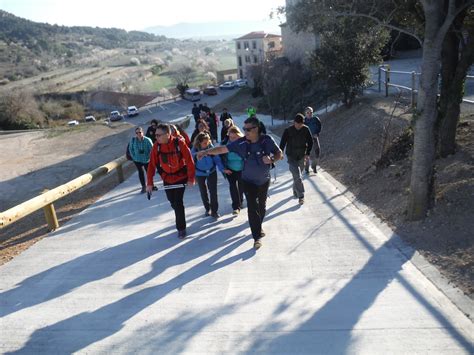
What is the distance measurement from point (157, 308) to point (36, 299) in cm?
142

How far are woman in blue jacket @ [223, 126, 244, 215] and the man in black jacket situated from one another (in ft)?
3.07

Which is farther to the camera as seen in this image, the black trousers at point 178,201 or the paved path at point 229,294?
the black trousers at point 178,201

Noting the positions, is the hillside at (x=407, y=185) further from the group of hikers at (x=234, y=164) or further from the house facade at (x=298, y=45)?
the house facade at (x=298, y=45)

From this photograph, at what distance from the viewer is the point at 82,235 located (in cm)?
661

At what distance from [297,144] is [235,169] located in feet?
4.13

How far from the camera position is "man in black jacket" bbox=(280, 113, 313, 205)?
23.1ft

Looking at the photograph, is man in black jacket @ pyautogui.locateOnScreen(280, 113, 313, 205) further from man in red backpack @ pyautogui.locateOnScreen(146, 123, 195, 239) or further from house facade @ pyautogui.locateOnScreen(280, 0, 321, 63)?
house facade @ pyautogui.locateOnScreen(280, 0, 321, 63)

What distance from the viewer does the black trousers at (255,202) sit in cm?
530

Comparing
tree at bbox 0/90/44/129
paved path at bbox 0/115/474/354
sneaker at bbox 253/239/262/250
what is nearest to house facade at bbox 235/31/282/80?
tree at bbox 0/90/44/129

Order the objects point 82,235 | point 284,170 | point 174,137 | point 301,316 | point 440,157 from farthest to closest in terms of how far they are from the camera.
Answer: point 284,170, point 440,157, point 82,235, point 174,137, point 301,316

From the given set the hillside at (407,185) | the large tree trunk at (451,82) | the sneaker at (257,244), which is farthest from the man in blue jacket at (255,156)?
the large tree trunk at (451,82)

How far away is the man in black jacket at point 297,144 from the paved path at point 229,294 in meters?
0.86

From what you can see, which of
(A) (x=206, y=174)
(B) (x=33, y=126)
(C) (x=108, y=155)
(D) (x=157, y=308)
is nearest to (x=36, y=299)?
(D) (x=157, y=308)

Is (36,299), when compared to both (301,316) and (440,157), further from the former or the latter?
(440,157)
